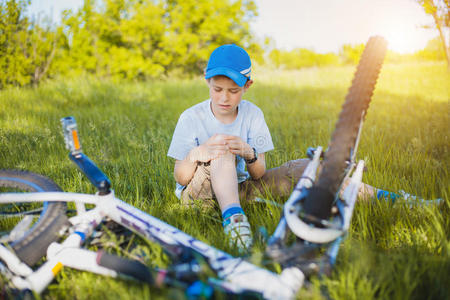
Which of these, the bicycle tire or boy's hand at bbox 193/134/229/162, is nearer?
the bicycle tire

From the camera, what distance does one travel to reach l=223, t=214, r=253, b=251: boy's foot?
156 cm

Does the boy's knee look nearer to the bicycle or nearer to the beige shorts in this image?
the beige shorts

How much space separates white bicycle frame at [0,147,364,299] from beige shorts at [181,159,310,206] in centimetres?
70

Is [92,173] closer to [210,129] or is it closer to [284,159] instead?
[210,129]

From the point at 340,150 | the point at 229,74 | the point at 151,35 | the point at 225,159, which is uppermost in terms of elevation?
the point at 151,35

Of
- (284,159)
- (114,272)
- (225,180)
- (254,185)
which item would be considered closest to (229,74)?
(225,180)

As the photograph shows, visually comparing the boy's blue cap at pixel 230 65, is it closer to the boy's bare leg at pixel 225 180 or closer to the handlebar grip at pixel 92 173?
the boy's bare leg at pixel 225 180

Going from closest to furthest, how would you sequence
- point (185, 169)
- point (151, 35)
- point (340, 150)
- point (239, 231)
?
1. point (340, 150)
2. point (239, 231)
3. point (185, 169)
4. point (151, 35)

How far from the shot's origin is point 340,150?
1196 millimetres

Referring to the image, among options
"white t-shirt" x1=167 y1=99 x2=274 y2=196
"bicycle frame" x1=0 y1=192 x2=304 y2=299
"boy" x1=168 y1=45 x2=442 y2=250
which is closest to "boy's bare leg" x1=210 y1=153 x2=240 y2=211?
"boy" x1=168 y1=45 x2=442 y2=250

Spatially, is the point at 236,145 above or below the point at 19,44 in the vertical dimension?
below

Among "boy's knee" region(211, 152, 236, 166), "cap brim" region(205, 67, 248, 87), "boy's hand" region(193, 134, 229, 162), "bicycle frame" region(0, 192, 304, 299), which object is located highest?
"cap brim" region(205, 67, 248, 87)

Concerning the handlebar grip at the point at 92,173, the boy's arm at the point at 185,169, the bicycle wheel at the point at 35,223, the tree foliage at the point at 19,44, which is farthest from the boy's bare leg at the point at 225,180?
the tree foliage at the point at 19,44

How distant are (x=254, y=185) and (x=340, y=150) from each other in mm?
1115
